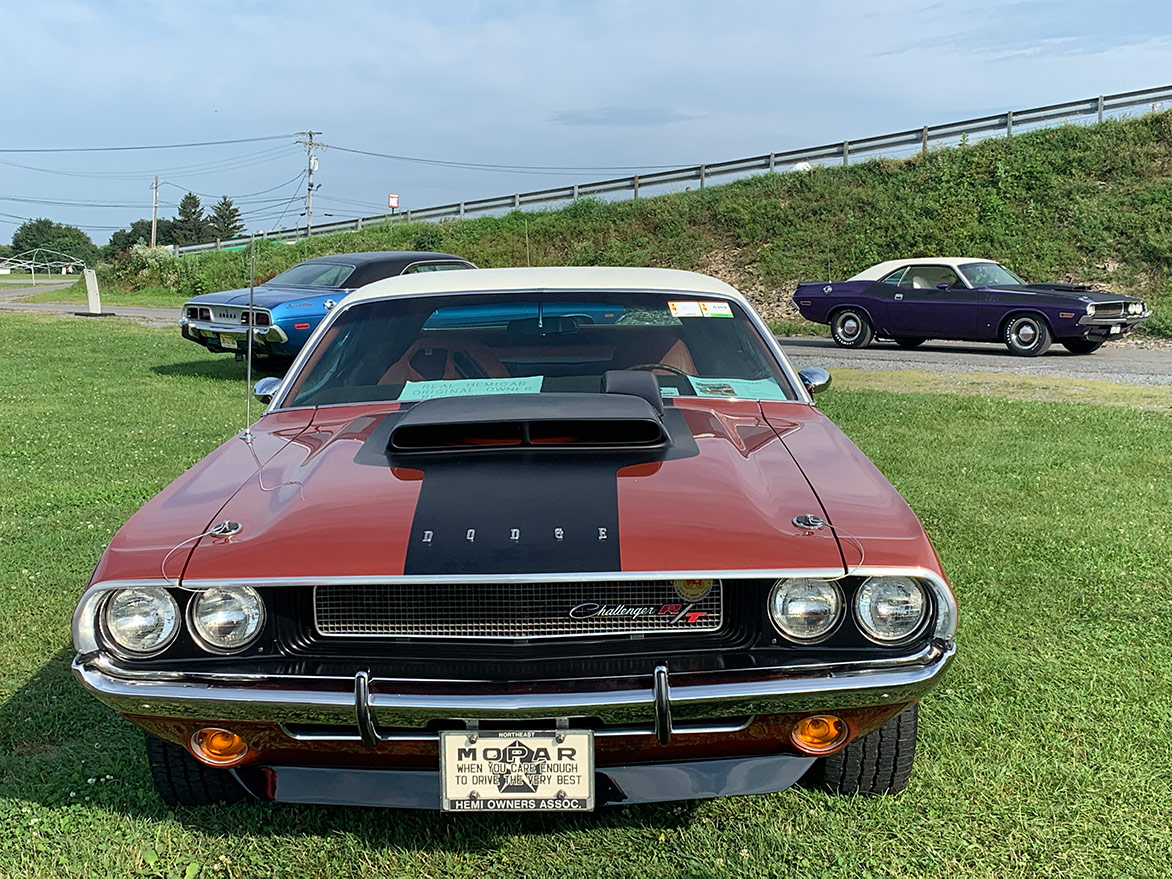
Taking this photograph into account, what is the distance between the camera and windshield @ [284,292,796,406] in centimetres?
368

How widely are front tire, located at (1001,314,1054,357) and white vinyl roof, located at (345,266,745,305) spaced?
12.0 metres

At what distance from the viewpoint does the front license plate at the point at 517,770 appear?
2238mm

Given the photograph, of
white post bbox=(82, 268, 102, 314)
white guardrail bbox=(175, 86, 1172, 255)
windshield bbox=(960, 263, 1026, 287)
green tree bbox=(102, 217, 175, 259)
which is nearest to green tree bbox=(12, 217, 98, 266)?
green tree bbox=(102, 217, 175, 259)

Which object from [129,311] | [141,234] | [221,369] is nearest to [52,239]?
[141,234]

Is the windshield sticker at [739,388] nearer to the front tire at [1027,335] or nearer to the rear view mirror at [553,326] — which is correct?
the rear view mirror at [553,326]

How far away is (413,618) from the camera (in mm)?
2301

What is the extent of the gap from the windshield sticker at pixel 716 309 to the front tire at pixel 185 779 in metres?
2.19

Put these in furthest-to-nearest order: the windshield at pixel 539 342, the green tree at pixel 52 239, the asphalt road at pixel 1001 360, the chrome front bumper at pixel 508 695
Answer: the green tree at pixel 52 239
the asphalt road at pixel 1001 360
the windshield at pixel 539 342
the chrome front bumper at pixel 508 695

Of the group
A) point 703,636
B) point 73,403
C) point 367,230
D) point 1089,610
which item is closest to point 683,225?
point 367,230

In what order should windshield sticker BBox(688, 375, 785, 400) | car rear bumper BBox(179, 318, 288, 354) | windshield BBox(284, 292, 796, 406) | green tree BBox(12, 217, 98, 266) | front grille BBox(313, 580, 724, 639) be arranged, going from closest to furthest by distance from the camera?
1. front grille BBox(313, 580, 724, 639)
2. windshield sticker BBox(688, 375, 785, 400)
3. windshield BBox(284, 292, 796, 406)
4. car rear bumper BBox(179, 318, 288, 354)
5. green tree BBox(12, 217, 98, 266)

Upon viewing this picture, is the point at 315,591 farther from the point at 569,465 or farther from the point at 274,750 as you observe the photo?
the point at 569,465

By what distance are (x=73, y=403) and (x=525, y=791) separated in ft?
29.5

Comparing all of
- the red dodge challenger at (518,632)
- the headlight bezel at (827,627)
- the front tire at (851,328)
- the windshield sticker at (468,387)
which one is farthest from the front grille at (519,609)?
the front tire at (851,328)

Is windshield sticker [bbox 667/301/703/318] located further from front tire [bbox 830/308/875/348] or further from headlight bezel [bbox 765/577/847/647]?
front tire [bbox 830/308/875/348]
